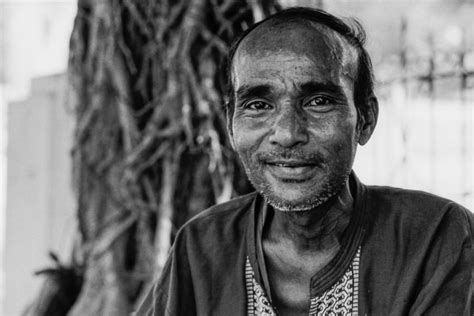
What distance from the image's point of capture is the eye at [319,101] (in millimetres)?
2002

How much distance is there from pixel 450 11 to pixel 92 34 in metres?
10.7

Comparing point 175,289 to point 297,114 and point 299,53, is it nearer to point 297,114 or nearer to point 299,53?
point 297,114

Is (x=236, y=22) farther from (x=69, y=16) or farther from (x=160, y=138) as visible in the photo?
(x=69, y=16)

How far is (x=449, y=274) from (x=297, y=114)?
21.6 inches

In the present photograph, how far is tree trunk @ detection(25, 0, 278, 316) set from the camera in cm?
353

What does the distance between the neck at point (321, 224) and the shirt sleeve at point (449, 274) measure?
0.27 m

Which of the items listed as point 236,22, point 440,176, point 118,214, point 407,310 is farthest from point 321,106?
point 440,176

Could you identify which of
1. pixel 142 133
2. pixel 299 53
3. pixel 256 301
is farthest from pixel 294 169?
Answer: pixel 142 133

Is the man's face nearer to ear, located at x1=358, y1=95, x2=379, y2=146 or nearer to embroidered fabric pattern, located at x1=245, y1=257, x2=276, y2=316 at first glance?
ear, located at x1=358, y1=95, x2=379, y2=146

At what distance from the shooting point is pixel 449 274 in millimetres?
1939

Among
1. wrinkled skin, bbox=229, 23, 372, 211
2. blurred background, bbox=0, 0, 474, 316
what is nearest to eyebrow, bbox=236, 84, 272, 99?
wrinkled skin, bbox=229, 23, 372, 211

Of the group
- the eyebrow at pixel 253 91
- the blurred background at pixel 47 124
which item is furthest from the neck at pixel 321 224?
the blurred background at pixel 47 124

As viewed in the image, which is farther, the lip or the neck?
the neck

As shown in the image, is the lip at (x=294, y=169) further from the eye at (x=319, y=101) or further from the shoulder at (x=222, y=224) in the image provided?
the shoulder at (x=222, y=224)
